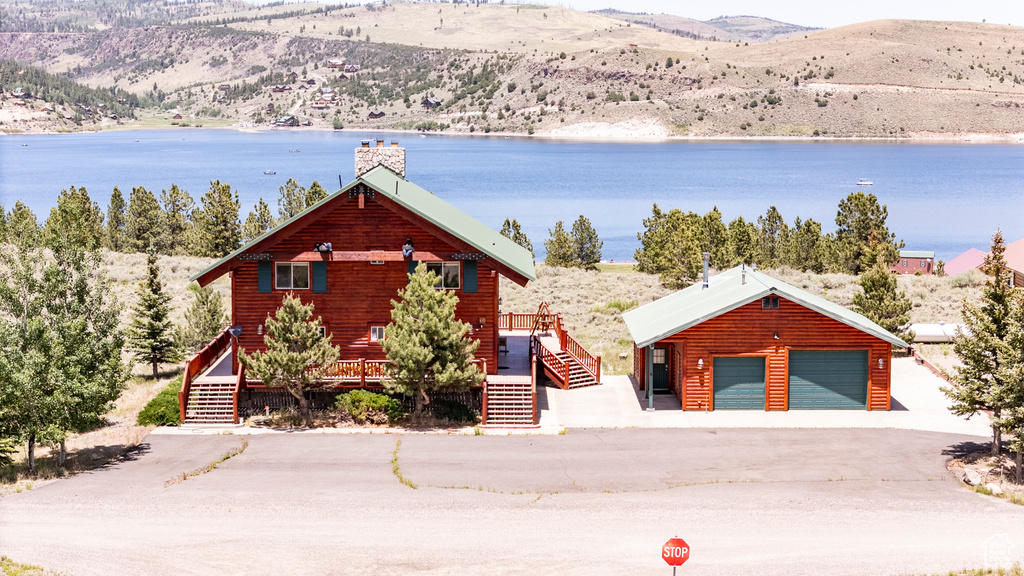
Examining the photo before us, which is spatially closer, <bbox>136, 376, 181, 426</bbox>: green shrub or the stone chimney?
<bbox>136, 376, 181, 426</bbox>: green shrub

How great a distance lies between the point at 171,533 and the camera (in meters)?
18.5

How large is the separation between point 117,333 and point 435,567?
471 inches

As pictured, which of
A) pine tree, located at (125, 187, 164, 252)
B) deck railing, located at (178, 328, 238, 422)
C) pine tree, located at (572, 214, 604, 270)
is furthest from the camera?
pine tree, located at (125, 187, 164, 252)

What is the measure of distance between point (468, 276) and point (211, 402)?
8188mm

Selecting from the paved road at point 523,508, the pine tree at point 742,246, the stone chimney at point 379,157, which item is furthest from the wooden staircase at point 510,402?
the pine tree at point 742,246

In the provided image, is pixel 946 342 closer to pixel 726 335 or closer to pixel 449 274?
pixel 726 335

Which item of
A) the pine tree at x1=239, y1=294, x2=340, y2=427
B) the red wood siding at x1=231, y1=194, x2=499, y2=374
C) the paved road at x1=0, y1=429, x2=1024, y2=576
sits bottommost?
the paved road at x1=0, y1=429, x2=1024, y2=576

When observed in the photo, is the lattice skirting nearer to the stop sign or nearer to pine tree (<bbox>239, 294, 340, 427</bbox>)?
pine tree (<bbox>239, 294, 340, 427</bbox>)

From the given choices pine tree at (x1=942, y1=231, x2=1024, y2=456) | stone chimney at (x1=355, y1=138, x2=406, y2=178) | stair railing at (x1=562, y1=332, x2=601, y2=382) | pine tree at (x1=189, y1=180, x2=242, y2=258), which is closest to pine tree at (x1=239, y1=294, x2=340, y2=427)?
stone chimney at (x1=355, y1=138, x2=406, y2=178)

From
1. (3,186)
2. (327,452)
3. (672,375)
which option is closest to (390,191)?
(327,452)

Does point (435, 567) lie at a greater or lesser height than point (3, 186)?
lesser

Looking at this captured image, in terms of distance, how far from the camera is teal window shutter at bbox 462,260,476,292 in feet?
95.7

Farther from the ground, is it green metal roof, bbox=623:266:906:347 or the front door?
green metal roof, bbox=623:266:906:347

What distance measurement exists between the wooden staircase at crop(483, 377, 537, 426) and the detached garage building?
365 cm
